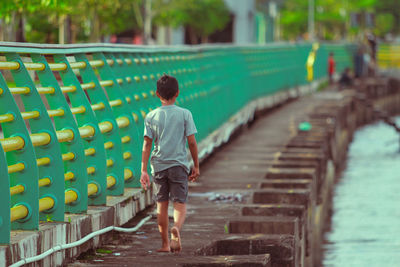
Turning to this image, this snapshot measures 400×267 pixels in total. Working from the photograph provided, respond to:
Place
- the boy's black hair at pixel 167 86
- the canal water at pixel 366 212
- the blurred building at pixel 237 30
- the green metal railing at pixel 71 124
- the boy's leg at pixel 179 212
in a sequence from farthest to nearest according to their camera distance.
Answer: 1. the blurred building at pixel 237 30
2. the canal water at pixel 366 212
3. the boy's leg at pixel 179 212
4. the boy's black hair at pixel 167 86
5. the green metal railing at pixel 71 124

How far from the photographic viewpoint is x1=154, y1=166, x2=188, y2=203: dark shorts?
8359 mm

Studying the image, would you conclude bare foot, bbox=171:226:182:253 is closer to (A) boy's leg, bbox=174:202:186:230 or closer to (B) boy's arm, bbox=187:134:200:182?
(A) boy's leg, bbox=174:202:186:230

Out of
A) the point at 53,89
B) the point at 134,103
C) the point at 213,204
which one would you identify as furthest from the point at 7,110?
the point at 213,204

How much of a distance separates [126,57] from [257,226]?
3.24 meters

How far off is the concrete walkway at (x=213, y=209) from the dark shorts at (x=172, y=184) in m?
0.43

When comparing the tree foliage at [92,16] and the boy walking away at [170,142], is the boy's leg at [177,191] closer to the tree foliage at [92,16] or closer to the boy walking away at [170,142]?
the boy walking away at [170,142]

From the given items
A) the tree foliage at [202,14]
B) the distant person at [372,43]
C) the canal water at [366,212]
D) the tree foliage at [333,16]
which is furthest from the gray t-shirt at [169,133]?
the tree foliage at [333,16]

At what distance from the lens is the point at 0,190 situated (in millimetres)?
6812

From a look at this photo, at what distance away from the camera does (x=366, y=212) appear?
23.6 metres

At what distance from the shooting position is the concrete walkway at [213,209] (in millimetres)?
8000

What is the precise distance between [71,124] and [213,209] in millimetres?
3503

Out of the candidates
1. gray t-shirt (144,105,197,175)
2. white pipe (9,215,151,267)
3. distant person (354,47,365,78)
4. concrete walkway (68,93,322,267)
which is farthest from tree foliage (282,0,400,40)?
gray t-shirt (144,105,197,175)

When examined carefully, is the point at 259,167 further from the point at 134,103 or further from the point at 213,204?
the point at 134,103

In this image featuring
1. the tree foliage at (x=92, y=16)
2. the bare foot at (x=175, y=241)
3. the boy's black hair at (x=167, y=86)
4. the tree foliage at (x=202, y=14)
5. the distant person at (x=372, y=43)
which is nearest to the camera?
the boy's black hair at (x=167, y=86)
